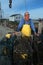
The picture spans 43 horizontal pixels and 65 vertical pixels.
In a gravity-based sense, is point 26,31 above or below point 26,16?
below

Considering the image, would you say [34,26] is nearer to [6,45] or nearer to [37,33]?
[37,33]

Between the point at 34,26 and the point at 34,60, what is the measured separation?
65 centimetres

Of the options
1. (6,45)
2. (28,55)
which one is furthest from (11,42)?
(28,55)

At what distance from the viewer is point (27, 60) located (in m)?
4.01

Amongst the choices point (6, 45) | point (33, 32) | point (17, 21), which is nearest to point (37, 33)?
point (33, 32)

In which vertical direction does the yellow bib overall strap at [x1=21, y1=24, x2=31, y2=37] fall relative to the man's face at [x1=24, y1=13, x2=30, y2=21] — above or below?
below

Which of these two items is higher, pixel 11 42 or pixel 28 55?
pixel 11 42

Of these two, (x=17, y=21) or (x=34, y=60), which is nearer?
(x=34, y=60)

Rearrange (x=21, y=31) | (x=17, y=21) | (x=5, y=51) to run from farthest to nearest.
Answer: (x=17, y=21), (x=21, y=31), (x=5, y=51)

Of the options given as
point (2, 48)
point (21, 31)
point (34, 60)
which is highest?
point (21, 31)

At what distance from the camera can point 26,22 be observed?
4.22 meters

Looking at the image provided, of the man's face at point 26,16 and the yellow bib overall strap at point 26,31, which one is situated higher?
the man's face at point 26,16

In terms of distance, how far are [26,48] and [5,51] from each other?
0.38m

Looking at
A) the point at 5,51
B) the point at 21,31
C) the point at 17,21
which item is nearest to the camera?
the point at 5,51
